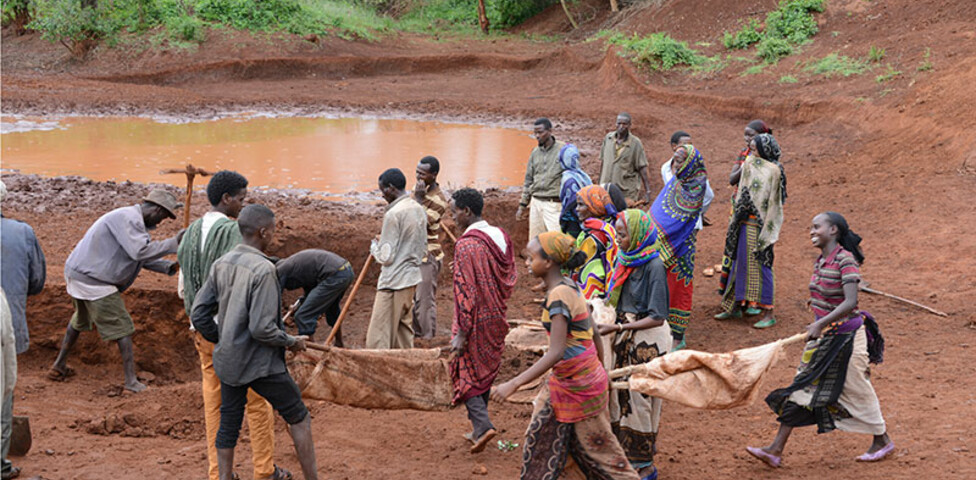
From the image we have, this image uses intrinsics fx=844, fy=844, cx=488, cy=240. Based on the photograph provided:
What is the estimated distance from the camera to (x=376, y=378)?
5406 mm

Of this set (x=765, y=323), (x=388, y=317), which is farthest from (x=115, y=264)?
(x=765, y=323)

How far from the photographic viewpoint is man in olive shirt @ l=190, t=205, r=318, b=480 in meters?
4.40

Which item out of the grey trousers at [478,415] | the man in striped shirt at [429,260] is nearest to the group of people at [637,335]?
the grey trousers at [478,415]

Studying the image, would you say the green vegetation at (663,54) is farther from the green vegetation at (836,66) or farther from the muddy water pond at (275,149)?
the muddy water pond at (275,149)

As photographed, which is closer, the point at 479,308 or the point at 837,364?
the point at 837,364

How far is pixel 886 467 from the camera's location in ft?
16.4

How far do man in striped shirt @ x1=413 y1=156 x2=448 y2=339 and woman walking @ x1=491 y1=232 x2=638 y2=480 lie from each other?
10.5 ft

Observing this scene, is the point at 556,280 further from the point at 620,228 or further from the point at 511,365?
the point at 511,365

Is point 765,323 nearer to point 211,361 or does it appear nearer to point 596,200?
point 596,200

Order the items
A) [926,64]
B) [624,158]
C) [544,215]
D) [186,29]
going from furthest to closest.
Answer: [186,29]
[926,64]
[624,158]
[544,215]

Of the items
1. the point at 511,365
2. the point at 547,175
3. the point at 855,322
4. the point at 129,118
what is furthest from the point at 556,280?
the point at 129,118

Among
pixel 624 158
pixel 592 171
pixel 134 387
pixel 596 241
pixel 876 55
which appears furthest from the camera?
pixel 876 55

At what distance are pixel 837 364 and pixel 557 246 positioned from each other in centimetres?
206

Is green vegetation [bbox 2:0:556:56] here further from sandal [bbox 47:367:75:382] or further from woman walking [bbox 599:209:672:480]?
woman walking [bbox 599:209:672:480]
